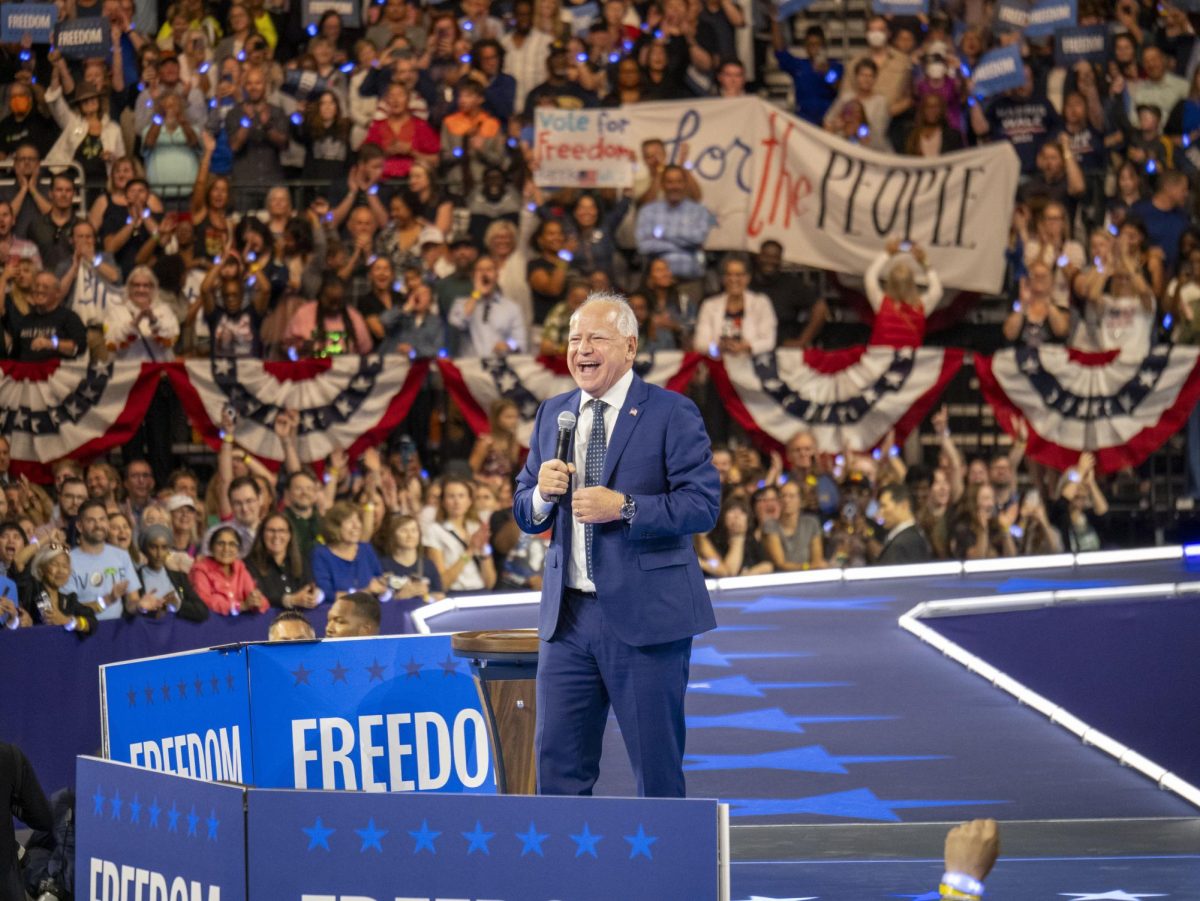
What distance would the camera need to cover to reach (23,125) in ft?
44.1

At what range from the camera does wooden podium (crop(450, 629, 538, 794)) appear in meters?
5.19

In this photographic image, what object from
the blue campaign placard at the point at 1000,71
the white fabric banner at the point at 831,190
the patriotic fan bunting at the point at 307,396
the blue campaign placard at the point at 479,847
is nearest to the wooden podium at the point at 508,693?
the blue campaign placard at the point at 479,847

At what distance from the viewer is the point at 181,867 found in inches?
131

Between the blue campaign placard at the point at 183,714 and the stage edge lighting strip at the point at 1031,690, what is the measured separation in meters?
3.30

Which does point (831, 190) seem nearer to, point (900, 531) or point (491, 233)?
point (491, 233)

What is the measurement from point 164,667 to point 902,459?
27.2ft

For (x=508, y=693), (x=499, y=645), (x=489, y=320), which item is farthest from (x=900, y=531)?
(x=499, y=645)

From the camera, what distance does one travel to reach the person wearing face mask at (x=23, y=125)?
13.4 metres

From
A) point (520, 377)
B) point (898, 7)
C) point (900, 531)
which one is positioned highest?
point (898, 7)

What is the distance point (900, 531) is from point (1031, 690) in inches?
119

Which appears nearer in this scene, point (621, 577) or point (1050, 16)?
point (621, 577)

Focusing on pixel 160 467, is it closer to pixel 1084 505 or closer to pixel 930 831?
pixel 1084 505

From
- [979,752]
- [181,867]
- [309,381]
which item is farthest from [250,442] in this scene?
[181,867]

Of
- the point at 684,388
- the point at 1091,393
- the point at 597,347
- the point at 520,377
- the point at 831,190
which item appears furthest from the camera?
the point at 831,190
